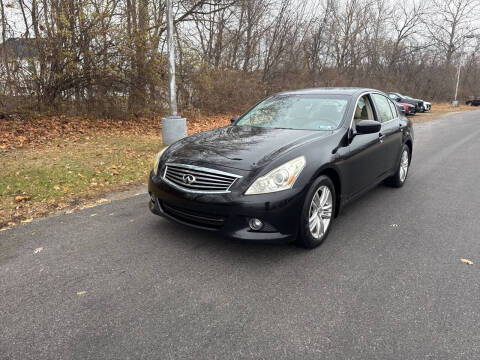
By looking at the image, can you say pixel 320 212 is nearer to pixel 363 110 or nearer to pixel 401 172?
pixel 363 110

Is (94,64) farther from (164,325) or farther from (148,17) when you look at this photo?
(164,325)

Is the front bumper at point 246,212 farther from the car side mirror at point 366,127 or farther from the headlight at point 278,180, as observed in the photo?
the car side mirror at point 366,127

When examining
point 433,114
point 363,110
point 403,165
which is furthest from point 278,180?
point 433,114

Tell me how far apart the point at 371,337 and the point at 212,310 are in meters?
1.10

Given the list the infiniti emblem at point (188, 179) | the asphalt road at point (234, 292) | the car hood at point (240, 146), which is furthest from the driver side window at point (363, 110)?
the infiniti emblem at point (188, 179)

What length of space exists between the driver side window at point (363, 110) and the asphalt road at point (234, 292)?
4.15 ft

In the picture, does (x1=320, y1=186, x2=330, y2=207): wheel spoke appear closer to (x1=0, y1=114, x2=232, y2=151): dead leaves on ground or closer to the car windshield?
the car windshield

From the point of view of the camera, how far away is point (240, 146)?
11.7 feet

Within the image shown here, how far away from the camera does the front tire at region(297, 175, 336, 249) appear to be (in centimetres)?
325

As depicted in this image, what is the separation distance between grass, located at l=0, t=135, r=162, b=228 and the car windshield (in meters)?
2.69

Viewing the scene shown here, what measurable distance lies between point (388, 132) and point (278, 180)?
2.69 meters

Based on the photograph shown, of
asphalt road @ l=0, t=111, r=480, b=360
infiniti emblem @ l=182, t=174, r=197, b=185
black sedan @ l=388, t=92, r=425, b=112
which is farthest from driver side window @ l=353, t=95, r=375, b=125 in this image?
black sedan @ l=388, t=92, r=425, b=112

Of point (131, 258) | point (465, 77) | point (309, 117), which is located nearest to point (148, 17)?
point (309, 117)

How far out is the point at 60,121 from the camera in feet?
35.8
